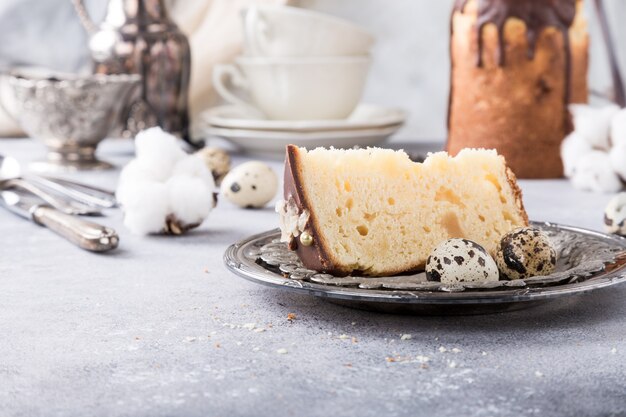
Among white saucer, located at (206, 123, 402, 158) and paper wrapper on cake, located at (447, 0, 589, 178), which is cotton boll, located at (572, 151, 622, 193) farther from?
white saucer, located at (206, 123, 402, 158)

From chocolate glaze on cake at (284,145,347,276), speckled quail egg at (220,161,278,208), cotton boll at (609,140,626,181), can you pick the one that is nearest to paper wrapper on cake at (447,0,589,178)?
cotton boll at (609,140,626,181)

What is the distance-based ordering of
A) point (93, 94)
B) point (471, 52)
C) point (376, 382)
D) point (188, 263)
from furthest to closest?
point (93, 94), point (471, 52), point (188, 263), point (376, 382)

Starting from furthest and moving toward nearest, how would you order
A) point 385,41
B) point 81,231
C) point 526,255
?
1. point 385,41
2. point 81,231
3. point 526,255

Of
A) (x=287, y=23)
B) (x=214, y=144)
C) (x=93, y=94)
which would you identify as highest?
(x=287, y=23)

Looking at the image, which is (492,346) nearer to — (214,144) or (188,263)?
(188,263)

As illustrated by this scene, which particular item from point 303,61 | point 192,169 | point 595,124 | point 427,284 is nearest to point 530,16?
point 595,124

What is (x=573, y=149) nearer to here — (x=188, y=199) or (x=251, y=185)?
(x=251, y=185)

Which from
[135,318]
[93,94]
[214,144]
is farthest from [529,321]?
[214,144]
